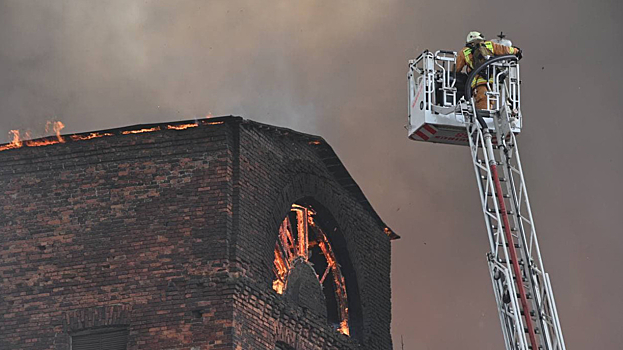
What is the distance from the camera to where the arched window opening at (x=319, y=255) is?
27234 mm

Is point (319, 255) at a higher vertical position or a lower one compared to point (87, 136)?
lower

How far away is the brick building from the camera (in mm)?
23953

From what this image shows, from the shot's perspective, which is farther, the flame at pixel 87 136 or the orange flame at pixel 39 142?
the orange flame at pixel 39 142

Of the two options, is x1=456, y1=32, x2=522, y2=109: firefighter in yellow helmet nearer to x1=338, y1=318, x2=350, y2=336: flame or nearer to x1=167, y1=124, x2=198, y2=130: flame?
x1=167, y1=124, x2=198, y2=130: flame

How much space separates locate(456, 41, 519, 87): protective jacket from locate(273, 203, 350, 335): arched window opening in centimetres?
485

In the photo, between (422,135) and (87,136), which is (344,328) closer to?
(422,135)

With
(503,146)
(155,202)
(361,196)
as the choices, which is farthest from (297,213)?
(503,146)

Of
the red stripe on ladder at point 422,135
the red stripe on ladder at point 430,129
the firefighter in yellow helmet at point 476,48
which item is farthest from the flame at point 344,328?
the firefighter in yellow helmet at point 476,48

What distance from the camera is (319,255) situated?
28.2 m

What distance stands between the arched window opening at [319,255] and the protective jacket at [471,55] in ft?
15.9

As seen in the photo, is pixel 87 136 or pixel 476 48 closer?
pixel 476 48

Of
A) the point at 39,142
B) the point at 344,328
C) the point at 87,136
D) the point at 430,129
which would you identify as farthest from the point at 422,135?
the point at 39,142

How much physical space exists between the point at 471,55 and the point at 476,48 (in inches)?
5.2

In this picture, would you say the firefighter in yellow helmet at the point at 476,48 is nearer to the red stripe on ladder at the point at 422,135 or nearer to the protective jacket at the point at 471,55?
the protective jacket at the point at 471,55
